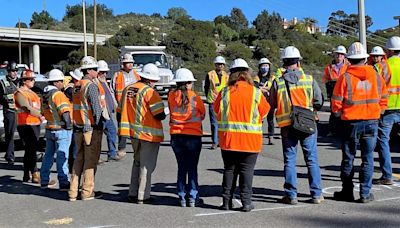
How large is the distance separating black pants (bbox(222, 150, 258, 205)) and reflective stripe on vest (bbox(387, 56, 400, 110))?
8.46ft

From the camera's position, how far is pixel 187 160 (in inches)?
288

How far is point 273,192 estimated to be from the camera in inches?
314

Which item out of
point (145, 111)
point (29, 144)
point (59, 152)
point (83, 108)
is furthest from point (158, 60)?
point (145, 111)

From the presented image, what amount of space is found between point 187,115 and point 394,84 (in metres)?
A: 3.26

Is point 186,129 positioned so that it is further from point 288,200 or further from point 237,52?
point 237,52

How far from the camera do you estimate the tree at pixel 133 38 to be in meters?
59.4

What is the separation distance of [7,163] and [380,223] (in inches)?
308

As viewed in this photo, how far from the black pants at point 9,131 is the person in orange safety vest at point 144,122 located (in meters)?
4.48

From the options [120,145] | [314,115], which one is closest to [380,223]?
[314,115]

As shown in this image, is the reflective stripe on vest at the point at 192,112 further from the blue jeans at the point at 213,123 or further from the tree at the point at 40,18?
the tree at the point at 40,18

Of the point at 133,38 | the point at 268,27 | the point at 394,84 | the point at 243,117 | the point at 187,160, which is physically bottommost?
the point at 187,160

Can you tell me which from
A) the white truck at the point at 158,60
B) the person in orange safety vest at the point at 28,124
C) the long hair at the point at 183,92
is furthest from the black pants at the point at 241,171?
the white truck at the point at 158,60

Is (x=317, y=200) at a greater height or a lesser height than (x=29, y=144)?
lesser

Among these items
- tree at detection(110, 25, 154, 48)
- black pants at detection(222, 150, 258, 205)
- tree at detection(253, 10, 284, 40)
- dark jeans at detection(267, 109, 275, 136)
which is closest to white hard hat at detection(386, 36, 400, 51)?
black pants at detection(222, 150, 258, 205)
